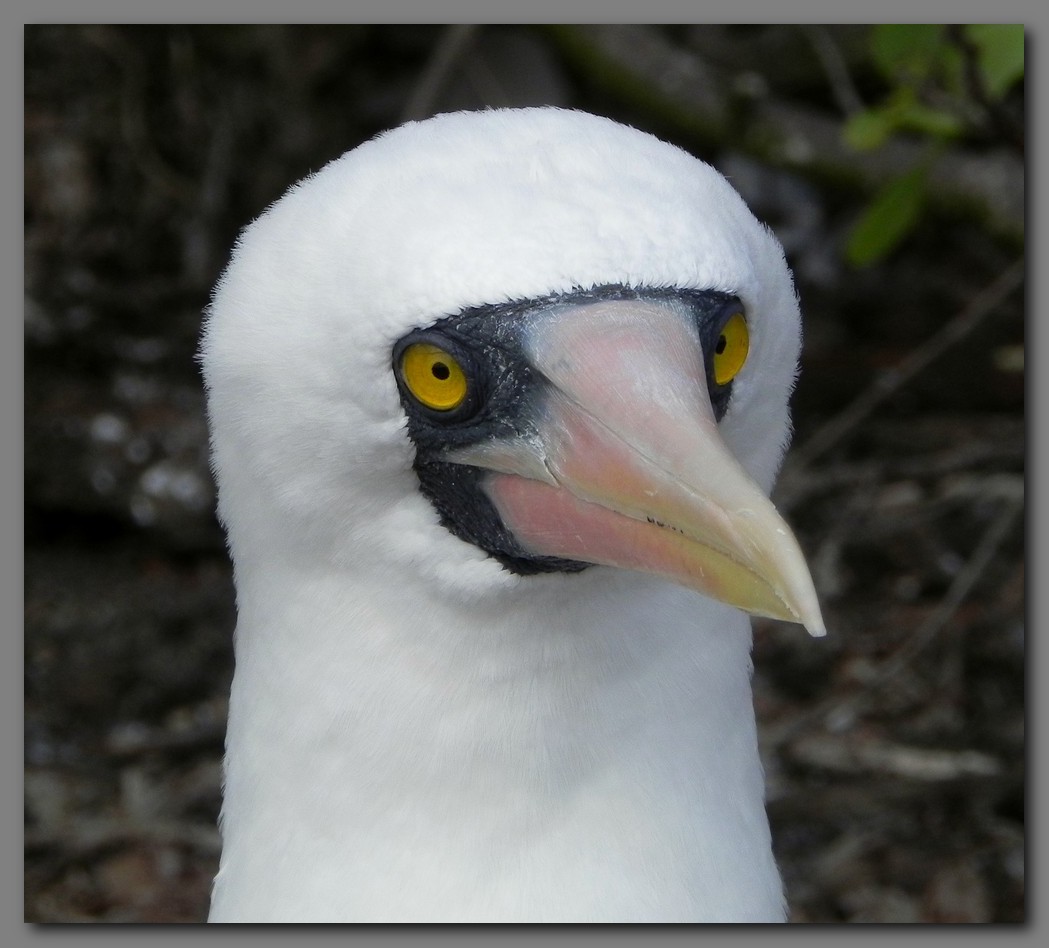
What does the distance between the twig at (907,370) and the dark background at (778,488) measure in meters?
0.02

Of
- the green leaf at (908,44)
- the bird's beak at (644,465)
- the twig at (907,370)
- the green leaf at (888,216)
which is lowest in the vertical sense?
the bird's beak at (644,465)

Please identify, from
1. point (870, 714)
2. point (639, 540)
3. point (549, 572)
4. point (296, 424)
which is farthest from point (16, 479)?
point (870, 714)

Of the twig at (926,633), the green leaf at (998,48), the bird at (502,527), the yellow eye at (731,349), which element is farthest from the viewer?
the twig at (926,633)

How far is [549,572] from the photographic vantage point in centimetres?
198

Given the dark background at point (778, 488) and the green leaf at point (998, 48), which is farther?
the dark background at point (778, 488)

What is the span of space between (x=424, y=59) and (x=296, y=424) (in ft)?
6.40

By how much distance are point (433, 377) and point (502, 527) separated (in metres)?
0.23

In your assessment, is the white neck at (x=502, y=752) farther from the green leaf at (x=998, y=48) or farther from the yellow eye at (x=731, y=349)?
the green leaf at (x=998, y=48)

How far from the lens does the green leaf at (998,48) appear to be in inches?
103

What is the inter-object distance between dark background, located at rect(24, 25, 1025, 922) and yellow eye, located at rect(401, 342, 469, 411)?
5.23 ft

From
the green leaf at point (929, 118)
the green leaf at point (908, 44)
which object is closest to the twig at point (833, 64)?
the green leaf at point (929, 118)

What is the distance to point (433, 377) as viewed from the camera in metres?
1.81

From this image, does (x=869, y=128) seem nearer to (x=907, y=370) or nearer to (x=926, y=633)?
(x=907, y=370)

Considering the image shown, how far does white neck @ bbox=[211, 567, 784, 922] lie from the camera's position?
2.05 meters
